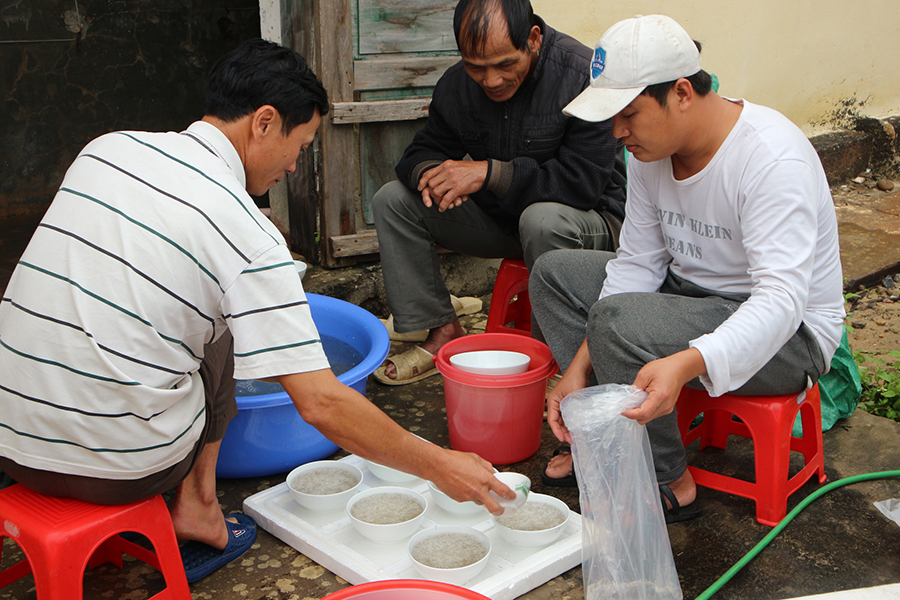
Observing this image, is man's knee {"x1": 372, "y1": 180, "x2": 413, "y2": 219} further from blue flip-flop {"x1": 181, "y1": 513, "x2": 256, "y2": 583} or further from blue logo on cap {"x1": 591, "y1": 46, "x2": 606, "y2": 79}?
blue flip-flop {"x1": 181, "y1": 513, "x2": 256, "y2": 583}

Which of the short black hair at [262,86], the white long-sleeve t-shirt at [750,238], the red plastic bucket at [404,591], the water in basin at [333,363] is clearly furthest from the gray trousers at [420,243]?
the red plastic bucket at [404,591]

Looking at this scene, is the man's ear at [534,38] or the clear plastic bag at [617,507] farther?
the man's ear at [534,38]

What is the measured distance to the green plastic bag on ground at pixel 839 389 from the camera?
2.40 m

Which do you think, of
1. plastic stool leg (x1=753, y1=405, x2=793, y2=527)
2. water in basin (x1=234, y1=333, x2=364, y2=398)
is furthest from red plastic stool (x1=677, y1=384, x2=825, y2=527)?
water in basin (x1=234, y1=333, x2=364, y2=398)

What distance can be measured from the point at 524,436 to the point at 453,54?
192 centimetres

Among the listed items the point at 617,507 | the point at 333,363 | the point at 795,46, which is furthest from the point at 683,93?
the point at 795,46

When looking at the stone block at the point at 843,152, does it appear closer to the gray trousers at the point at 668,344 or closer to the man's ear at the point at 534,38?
the man's ear at the point at 534,38

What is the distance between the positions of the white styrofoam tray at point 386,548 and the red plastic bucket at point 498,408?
263 millimetres

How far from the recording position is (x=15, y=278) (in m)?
1.48

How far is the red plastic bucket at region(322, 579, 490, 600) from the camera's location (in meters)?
1.31

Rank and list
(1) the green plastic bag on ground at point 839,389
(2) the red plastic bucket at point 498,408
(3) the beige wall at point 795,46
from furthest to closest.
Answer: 1. (3) the beige wall at point 795,46
2. (1) the green plastic bag on ground at point 839,389
3. (2) the red plastic bucket at point 498,408

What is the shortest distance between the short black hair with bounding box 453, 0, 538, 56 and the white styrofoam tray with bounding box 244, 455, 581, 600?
1.49 m

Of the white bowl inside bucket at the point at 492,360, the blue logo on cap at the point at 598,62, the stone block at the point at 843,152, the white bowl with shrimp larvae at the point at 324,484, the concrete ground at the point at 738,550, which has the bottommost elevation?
the concrete ground at the point at 738,550

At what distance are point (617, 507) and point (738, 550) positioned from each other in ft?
1.70
